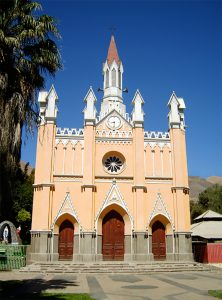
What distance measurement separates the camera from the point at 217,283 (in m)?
15.7

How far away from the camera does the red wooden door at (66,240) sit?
25672 mm

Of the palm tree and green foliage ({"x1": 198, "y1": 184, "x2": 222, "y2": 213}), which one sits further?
green foliage ({"x1": 198, "y1": 184, "x2": 222, "y2": 213})

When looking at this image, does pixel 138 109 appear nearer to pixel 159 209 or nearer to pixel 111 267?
pixel 159 209

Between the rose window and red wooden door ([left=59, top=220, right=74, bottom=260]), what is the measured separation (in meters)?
5.32

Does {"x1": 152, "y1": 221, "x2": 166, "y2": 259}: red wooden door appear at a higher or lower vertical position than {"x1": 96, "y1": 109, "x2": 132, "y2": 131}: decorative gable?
lower

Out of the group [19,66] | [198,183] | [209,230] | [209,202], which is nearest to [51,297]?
[19,66]

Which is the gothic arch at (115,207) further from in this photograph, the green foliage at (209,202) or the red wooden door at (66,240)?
the green foliage at (209,202)

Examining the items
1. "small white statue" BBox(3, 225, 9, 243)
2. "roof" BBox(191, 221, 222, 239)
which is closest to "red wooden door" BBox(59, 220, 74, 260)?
"small white statue" BBox(3, 225, 9, 243)

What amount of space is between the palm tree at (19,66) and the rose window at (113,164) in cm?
1399

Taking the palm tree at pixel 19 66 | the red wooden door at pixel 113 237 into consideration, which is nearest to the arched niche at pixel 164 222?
the red wooden door at pixel 113 237

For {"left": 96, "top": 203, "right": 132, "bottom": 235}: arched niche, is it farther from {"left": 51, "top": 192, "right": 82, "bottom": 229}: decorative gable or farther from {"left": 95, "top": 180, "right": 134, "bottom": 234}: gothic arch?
{"left": 51, "top": 192, "right": 82, "bottom": 229}: decorative gable

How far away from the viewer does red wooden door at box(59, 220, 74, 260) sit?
25.7 m

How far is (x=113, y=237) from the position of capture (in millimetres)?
26531

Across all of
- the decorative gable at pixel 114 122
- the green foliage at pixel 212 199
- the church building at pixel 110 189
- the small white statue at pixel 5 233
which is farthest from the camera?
the green foliage at pixel 212 199
